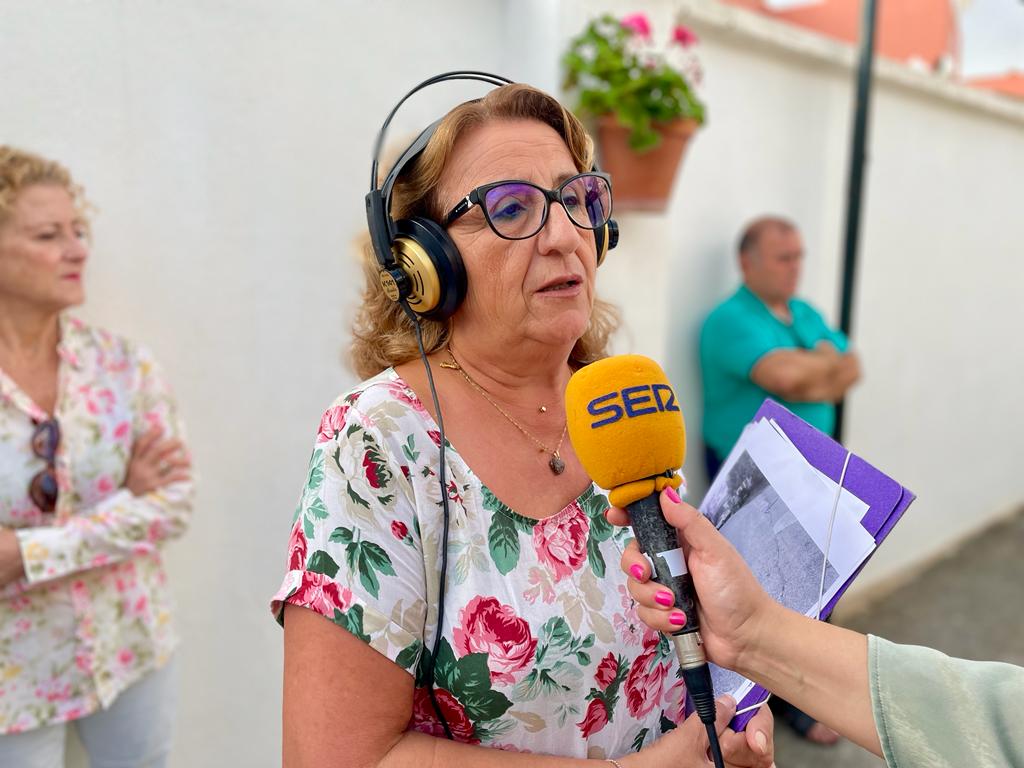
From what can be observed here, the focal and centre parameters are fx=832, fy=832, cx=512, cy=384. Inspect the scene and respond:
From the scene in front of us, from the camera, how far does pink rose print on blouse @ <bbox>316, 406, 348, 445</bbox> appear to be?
1.34 meters

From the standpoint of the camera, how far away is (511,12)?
3271 millimetres

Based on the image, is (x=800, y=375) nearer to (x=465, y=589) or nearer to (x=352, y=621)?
(x=465, y=589)

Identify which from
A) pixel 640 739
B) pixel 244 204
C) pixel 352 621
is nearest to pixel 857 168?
pixel 244 204

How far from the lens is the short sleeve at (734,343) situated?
3859 mm

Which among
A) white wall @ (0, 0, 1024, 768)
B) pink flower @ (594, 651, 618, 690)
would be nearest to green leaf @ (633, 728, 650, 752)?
pink flower @ (594, 651, 618, 690)

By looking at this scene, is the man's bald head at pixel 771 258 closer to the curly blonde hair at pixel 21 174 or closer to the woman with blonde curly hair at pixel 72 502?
the woman with blonde curly hair at pixel 72 502

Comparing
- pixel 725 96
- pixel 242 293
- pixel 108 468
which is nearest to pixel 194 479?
pixel 108 468

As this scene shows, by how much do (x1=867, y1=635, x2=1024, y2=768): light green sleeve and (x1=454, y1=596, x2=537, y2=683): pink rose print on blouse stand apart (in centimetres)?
50

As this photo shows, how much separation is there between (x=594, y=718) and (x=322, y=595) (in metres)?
0.52

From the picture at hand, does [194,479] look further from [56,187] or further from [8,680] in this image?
[56,187]

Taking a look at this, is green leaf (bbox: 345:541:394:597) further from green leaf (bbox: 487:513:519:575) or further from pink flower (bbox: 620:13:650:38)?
pink flower (bbox: 620:13:650:38)

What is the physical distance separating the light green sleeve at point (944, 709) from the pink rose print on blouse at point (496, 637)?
19.9 inches

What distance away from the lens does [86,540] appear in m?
2.17

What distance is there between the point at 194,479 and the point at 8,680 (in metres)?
0.68
